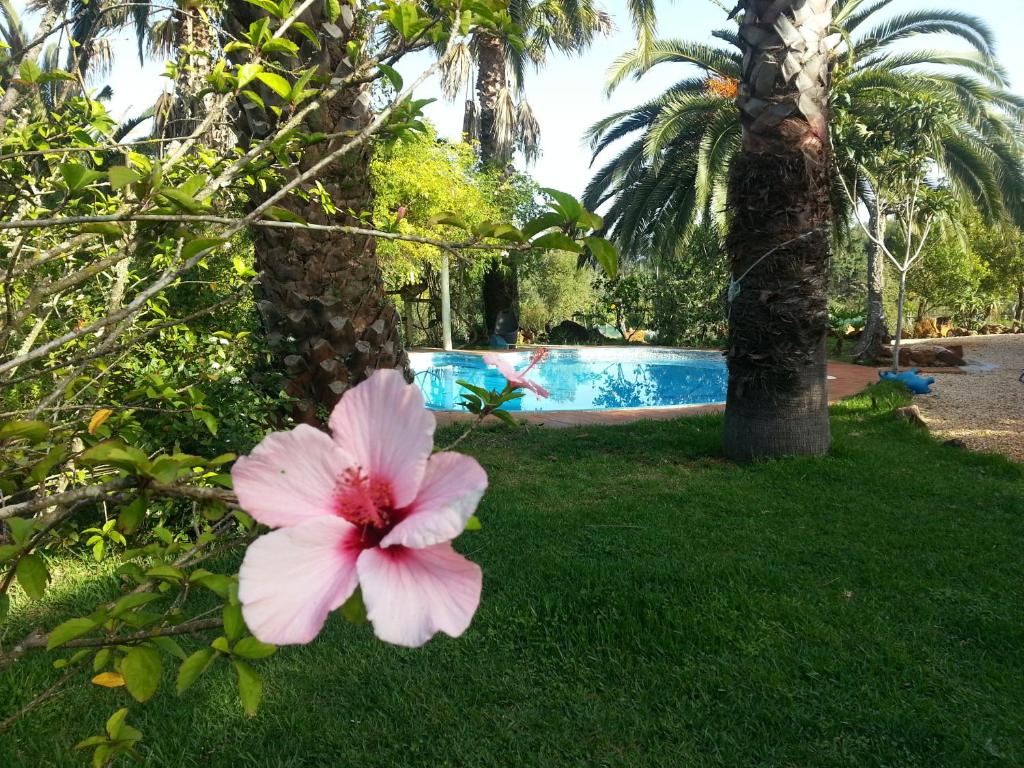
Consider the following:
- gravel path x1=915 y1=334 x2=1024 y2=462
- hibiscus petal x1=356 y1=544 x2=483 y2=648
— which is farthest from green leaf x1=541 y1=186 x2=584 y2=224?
gravel path x1=915 y1=334 x2=1024 y2=462

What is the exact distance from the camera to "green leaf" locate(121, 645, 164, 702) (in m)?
0.78

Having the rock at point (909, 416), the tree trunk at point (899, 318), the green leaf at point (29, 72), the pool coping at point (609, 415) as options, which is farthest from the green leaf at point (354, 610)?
the tree trunk at point (899, 318)

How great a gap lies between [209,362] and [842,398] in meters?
7.38

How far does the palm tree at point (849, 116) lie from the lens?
38.4 feet

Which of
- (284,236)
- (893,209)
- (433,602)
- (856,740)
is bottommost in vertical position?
(856,740)

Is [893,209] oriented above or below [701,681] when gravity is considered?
above

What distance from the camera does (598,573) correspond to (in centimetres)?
311

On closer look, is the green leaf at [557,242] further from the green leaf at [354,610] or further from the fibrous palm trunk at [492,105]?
the fibrous palm trunk at [492,105]

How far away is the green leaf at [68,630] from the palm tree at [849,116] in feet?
38.6

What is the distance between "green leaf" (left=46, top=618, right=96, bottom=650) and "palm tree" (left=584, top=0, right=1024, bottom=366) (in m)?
11.8

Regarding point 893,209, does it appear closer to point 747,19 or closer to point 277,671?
point 747,19

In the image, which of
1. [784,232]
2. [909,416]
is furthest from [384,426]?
[909,416]

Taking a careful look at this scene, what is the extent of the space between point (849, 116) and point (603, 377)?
6.80 meters

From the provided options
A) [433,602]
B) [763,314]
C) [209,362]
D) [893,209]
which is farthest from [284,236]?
[893,209]
